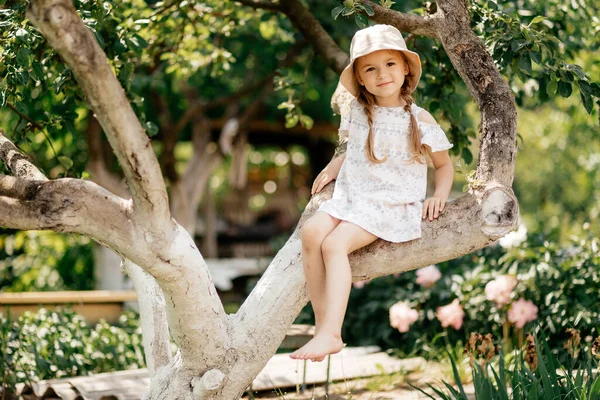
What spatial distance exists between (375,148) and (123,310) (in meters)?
4.32

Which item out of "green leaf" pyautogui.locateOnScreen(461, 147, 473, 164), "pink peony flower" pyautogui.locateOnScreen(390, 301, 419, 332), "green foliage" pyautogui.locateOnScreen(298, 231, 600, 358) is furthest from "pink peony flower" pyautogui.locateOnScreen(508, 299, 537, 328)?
"green leaf" pyautogui.locateOnScreen(461, 147, 473, 164)

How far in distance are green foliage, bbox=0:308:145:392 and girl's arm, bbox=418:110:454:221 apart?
8.67ft

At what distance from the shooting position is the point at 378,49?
2861mm

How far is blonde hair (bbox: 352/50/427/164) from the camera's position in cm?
294

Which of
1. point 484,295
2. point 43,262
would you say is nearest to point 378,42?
point 484,295

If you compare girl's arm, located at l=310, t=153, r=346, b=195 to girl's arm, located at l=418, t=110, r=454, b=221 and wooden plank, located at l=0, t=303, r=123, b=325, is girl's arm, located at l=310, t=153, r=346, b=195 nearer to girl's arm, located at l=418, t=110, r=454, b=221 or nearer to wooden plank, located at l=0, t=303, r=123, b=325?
girl's arm, located at l=418, t=110, r=454, b=221

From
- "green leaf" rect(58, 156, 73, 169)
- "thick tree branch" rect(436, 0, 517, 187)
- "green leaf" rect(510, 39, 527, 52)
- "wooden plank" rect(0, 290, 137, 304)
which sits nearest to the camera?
"thick tree branch" rect(436, 0, 517, 187)

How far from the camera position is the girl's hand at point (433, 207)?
2.76 metres

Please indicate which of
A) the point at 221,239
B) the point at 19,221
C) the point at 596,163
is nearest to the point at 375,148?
the point at 19,221

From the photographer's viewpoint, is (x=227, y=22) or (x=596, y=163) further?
(x=596, y=163)

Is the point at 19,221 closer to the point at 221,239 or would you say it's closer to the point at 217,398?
the point at 217,398

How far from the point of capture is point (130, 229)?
2.35 metres

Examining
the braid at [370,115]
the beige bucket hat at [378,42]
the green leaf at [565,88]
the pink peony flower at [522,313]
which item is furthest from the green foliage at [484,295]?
the beige bucket hat at [378,42]

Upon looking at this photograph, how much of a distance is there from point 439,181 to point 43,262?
745 cm
